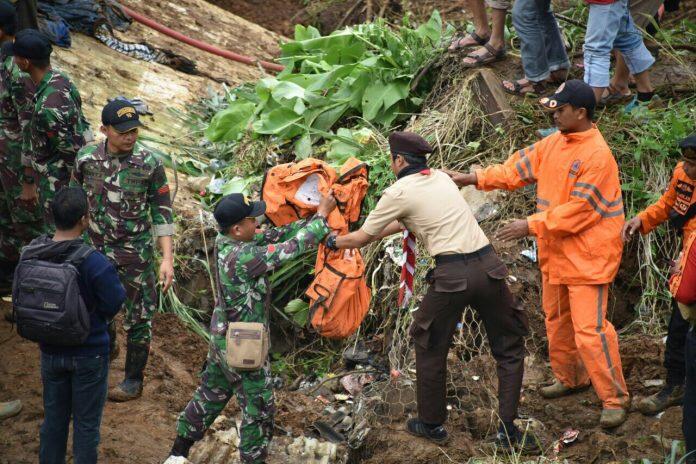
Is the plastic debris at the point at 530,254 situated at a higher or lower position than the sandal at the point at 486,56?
lower

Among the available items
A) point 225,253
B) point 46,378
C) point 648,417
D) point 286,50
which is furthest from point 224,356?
point 286,50

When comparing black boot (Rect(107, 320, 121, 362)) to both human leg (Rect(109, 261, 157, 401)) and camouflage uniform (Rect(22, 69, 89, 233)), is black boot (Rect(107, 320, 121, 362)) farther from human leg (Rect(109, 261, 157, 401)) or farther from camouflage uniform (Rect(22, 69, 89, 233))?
camouflage uniform (Rect(22, 69, 89, 233))

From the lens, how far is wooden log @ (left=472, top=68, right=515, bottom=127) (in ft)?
24.2

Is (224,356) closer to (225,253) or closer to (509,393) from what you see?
(225,253)

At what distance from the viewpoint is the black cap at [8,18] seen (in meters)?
6.47

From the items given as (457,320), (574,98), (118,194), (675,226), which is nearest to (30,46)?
(118,194)

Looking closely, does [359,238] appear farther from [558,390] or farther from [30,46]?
[30,46]

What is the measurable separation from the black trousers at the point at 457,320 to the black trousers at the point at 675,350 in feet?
3.06

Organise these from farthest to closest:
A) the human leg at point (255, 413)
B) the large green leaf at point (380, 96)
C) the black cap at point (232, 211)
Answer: the large green leaf at point (380, 96) < the human leg at point (255, 413) < the black cap at point (232, 211)

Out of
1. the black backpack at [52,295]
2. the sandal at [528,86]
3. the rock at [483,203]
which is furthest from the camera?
the sandal at [528,86]

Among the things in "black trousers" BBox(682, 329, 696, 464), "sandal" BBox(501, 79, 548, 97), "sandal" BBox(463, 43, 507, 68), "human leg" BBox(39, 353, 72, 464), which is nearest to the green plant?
"sandal" BBox(463, 43, 507, 68)

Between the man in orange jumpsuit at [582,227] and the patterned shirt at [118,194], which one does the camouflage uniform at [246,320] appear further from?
the man in orange jumpsuit at [582,227]

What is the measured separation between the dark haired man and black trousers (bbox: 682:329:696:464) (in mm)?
2847

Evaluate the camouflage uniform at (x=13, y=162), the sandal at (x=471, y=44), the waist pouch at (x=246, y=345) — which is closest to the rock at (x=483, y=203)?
the sandal at (x=471, y=44)
